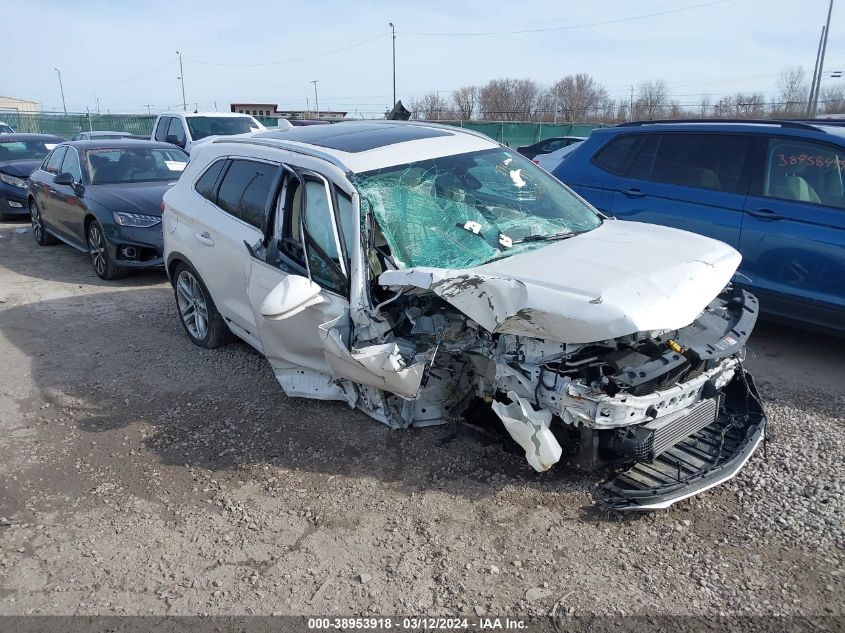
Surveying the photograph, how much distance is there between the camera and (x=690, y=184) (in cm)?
599

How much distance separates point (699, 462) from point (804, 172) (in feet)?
10.4

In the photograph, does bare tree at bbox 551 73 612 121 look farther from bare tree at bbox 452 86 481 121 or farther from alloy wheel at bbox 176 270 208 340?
alloy wheel at bbox 176 270 208 340

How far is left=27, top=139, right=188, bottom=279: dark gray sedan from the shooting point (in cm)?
802

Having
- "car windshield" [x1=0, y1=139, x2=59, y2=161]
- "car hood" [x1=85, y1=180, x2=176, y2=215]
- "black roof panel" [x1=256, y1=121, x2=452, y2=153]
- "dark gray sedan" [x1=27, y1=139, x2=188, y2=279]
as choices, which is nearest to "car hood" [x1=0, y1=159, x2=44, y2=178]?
"car windshield" [x1=0, y1=139, x2=59, y2=161]

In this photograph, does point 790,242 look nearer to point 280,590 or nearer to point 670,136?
point 670,136

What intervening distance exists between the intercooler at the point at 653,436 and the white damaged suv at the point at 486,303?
10 millimetres

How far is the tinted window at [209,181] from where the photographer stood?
5305 mm

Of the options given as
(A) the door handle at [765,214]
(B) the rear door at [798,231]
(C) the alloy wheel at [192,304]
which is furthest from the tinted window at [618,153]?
(C) the alloy wheel at [192,304]

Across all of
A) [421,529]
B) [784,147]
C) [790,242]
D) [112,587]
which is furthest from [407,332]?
[784,147]

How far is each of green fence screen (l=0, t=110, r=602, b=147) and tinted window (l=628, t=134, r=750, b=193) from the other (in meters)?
20.9

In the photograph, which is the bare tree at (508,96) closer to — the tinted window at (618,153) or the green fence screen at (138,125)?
the green fence screen at (138,125)

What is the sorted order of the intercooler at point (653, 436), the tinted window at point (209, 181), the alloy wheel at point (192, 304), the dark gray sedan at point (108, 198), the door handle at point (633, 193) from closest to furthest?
the intercooler at point (653, 436), the tinted window at point (209, 181), the alloy wheel at point (192, 304), the door handle at point (633, 193), the dark gray sedan at point (108, 198)

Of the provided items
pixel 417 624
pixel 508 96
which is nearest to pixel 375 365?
pixel 417 624

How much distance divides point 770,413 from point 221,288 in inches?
160
